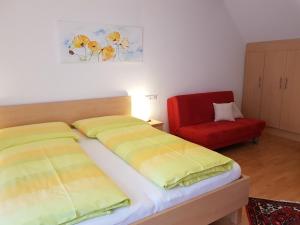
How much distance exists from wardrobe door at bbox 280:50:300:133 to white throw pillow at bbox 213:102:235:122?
1.03 m

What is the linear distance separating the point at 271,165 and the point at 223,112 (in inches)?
40.7

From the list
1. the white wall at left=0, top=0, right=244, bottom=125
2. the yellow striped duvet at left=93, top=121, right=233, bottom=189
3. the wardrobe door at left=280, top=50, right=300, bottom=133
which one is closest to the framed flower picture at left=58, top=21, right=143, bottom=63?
the white wall at left=0, top=0, right=244, bottom=125

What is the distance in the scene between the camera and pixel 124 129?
2602 mm

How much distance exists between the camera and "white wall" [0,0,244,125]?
8.35 feet

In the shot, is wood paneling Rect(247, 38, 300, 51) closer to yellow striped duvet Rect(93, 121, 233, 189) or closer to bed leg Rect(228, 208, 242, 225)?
yellow striped duvet Rect(93, 121, 233, 189)

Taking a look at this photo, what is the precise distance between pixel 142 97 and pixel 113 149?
143 cm

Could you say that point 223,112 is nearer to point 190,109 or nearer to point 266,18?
point 190,109

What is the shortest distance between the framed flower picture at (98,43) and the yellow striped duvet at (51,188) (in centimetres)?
131

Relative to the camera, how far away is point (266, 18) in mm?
3807

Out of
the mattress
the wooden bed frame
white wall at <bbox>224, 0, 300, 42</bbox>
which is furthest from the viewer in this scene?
white wall at <bbox>224, 0, 300, 42</bbox>

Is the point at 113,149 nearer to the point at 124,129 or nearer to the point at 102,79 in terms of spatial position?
the point at 124,129

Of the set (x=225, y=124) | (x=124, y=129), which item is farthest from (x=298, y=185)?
(x=124, y=129)

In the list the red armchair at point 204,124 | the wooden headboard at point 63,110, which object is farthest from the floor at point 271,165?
the wooden headboard at point 63,110

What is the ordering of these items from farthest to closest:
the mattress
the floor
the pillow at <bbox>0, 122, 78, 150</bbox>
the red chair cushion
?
the red chair cushion → the floor → the pillow at <bbox>0, 122, 78, 150</bbox> → the mattress
